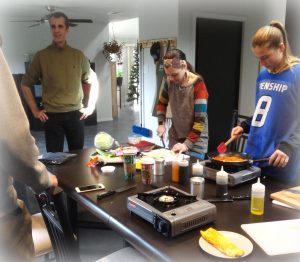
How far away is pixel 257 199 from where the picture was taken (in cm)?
124

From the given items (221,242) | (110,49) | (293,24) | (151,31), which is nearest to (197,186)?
(221,242)

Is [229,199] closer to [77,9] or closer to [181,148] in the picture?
[181,148]

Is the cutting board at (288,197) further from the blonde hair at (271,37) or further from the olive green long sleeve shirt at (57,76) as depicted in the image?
the olive green long sleeve shirt at (57,76)

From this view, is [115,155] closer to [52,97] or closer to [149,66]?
[52,97]

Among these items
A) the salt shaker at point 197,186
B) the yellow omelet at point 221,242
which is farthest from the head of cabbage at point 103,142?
the yellow omelet at point 221,242

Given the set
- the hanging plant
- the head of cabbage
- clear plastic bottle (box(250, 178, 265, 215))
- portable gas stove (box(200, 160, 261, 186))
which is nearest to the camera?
clear plastic bottle (box(250, 178, 265, 215))

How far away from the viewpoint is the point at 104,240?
2.50 metres

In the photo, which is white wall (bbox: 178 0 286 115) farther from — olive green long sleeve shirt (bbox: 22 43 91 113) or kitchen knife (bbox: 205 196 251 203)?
kitchen knife (bbox: 205 196 251 203)

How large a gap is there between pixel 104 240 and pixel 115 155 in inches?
32.4

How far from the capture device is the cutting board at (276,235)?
3.33ft

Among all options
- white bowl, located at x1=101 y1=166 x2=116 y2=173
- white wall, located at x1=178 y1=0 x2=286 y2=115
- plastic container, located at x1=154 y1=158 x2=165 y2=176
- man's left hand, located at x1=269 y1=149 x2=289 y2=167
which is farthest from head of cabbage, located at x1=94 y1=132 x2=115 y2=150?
white wall, located at x1=178 y1=0 x2=286 y2=115

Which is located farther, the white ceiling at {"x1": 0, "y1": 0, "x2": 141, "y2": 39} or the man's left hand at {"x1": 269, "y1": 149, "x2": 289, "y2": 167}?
the white ceiling at {"x1": 0, "y1": 0, "x2": 141, "y2": 39}

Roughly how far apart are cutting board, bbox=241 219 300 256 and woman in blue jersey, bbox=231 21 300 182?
48 cm

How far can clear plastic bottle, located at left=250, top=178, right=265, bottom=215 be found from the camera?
1.24 metres
